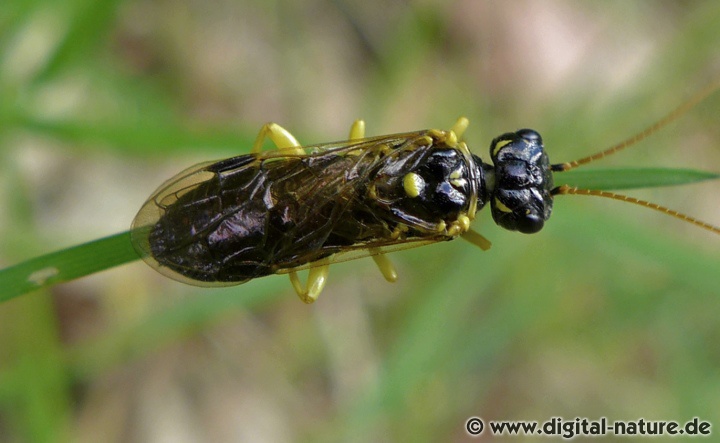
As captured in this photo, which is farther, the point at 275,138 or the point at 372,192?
the point at 275,138

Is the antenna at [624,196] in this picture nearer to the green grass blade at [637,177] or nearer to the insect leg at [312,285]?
the green grass blade at [637,177]

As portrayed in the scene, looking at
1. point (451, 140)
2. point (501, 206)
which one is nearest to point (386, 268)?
point (501, 206)

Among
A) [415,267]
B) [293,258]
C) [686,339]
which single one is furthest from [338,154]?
[686,339]

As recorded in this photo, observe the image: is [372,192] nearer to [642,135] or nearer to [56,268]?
[642,135]

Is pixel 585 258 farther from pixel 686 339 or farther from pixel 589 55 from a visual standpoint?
pixel 589 55

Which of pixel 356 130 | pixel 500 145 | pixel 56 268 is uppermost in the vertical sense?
pixel 356 130

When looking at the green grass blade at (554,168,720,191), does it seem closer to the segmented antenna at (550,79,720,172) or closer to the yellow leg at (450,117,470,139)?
the segmented antenna at (550,79,720,172)

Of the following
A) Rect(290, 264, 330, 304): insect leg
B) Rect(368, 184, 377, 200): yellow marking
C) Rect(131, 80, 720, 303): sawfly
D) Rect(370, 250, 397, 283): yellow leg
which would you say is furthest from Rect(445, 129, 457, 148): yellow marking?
Rect(290, 264, 330, 304): insect leg
